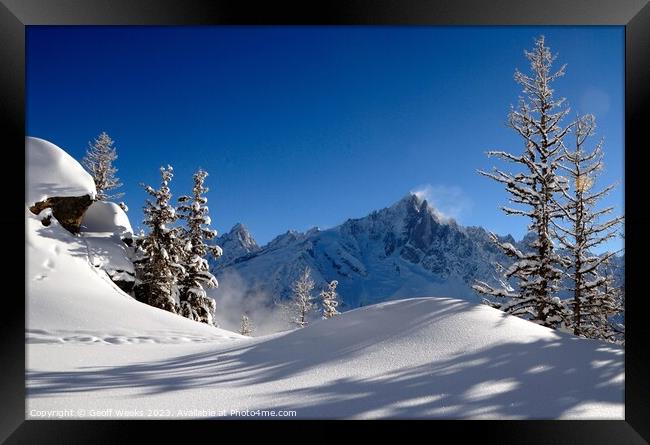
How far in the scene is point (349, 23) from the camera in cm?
350

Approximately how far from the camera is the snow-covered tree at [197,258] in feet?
54.3

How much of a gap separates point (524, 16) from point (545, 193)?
23.5 ft

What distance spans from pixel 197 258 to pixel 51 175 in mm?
7033

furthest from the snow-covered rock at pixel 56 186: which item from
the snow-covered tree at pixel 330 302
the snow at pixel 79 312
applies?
the snow-covered tree at pixel 330 302

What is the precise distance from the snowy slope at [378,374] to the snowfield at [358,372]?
1cm


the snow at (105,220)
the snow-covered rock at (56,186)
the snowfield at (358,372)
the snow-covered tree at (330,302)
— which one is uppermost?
the snow-covered rock at (56,186)

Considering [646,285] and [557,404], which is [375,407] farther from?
[646,285]

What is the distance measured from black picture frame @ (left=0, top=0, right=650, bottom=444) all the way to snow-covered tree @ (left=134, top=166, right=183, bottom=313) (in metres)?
12.2

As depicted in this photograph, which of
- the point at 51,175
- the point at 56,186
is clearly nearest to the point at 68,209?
the point at 56,186

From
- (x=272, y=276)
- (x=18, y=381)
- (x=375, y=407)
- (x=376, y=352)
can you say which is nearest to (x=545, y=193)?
(x=376, y=352)

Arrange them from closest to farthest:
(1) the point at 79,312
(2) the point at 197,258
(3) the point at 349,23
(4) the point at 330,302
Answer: (3) the point at 349,23
(1) the point at 79,312
(2) the point at 197,258
(4) the point at 330,302

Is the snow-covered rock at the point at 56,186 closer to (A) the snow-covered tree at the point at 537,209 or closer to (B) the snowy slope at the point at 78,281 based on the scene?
(B) the snowy slope at the point at 78,281

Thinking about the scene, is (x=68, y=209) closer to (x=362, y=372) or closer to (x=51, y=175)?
(x=51, y=175)

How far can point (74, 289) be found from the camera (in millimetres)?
8133
